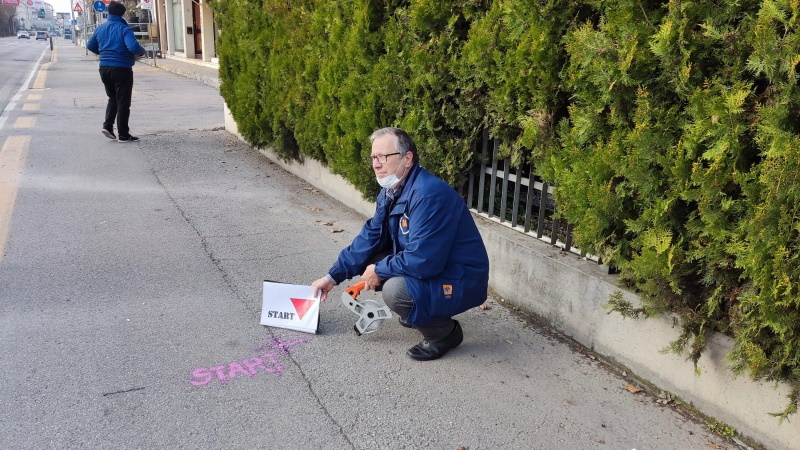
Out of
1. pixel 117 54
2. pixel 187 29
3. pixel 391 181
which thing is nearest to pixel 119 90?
pixel 117 54

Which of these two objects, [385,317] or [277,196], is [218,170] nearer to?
[277,196]

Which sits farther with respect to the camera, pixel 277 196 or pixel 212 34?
pixel 212 34

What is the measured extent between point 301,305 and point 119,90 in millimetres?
6787

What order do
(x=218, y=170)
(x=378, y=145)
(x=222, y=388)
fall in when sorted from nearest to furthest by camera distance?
(x=222, y=388) → (x=378, y=145) → (x=218, y=170)

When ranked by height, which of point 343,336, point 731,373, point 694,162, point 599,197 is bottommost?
point 343,336

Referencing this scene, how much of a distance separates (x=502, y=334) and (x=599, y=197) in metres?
1.10

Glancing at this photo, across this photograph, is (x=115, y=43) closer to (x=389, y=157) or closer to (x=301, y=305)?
(x=301, y=305)

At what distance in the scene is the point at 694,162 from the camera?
281 centimetres

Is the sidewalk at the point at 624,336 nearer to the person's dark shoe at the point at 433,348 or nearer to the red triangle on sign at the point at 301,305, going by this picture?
the person's dark shoe at the point at 433,348

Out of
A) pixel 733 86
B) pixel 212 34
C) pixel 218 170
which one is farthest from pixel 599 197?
pixel 212 34

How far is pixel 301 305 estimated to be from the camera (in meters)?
3.94

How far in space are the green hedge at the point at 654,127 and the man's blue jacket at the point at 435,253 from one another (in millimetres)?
596

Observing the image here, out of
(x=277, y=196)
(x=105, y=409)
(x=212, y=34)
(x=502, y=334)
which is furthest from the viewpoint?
(x=212, y=34)

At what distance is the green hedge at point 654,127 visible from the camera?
2521 mm
